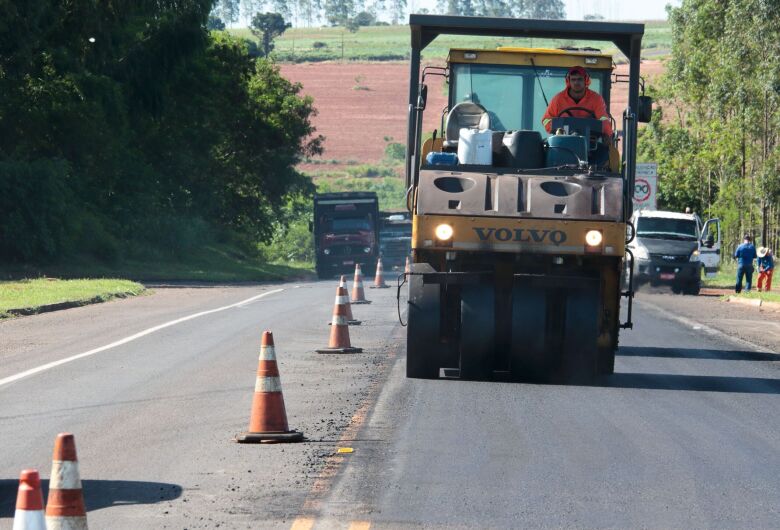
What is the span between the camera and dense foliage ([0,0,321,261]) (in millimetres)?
39438

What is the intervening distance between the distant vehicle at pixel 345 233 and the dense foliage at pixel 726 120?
14212 mm

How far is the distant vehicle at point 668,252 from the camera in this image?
119 ft

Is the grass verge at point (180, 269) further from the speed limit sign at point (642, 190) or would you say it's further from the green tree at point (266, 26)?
the green tree at point (266, 26)

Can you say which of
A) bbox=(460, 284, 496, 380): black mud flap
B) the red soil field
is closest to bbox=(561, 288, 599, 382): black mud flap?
bbox=(460, 284, 496, 380): black mud flap

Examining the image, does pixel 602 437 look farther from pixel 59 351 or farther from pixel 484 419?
pixel 59 351

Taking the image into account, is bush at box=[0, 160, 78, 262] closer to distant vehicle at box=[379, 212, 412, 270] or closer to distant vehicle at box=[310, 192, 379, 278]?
distant vehicle at box=[310, 192, 379, 278]

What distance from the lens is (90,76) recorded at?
4272cm

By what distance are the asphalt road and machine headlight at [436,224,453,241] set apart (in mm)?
1521

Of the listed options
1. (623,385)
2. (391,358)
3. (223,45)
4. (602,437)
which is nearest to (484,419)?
(602,437)

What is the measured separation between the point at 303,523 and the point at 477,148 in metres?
7.43

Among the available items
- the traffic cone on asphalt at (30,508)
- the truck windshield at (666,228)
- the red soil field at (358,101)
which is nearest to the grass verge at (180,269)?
the truck windshield at (666,228)

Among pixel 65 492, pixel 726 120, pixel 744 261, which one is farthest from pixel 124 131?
pixel 65 492

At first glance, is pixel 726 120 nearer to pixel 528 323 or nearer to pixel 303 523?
pixel 528 323

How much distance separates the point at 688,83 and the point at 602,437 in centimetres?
5277
